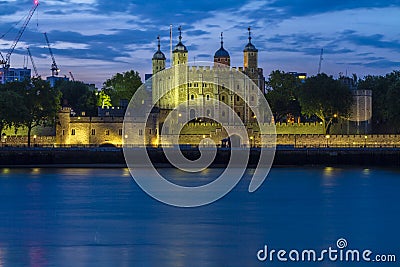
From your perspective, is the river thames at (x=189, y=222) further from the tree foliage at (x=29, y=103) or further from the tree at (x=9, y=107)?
the tree foliage at (x=29, y=103)

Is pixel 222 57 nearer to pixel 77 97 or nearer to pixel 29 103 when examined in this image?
pixel 77 97

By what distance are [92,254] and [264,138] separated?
5326 cm

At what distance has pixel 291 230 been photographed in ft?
112

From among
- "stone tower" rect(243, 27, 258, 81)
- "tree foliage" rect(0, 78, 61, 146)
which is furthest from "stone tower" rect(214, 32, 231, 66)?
"tree foliage" rect(0, 78, 61, 146)

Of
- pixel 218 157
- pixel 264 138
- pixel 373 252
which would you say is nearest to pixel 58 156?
pixel 218 157

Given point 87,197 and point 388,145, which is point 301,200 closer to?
point 87,197

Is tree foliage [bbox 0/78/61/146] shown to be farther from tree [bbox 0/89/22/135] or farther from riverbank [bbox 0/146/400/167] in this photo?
riverbank [bbox 0/146/400/167]

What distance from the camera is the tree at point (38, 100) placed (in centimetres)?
7394

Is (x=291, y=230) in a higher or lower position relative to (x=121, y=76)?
lower

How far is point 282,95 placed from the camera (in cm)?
9456

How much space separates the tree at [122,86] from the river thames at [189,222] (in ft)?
177

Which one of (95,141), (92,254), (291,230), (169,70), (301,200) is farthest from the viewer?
(169,70)

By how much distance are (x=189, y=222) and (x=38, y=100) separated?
1588 inches

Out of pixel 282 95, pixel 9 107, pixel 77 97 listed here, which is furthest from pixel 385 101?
pixel 77 97
